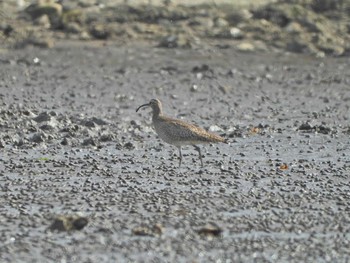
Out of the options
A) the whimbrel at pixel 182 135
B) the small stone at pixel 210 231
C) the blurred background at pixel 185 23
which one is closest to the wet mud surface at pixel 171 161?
the small stone at pixel 210 231

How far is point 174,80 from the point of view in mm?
27172

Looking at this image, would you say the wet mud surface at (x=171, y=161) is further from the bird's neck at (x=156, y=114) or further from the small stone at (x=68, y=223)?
the bird's neck at (x=156, y=114)

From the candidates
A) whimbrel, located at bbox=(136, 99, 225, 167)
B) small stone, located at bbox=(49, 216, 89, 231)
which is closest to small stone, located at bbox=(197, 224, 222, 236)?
small stone, located at bbox=(49, 216, 89, 231)

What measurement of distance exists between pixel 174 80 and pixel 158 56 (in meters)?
3.29

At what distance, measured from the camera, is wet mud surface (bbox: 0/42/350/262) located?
1236 centimetres

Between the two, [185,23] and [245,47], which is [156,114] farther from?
[185,23]

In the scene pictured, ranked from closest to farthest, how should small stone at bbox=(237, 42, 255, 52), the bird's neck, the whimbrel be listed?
the whimbrel → the bird's neck → small stone at bbox=(237, 42, 255, 52)

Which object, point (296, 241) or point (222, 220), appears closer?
point (296, 241)

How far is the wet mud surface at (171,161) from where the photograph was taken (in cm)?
1236

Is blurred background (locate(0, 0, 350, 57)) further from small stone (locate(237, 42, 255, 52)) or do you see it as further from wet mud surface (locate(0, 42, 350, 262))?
wet mud surface (locate(0, 42, 350, 262))

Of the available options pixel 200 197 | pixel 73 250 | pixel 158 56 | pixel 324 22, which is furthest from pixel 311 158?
pixel 324 22

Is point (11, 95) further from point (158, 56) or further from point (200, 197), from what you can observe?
point (200, 197)

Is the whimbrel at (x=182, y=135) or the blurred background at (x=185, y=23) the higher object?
the whimbrel at (x=182, y=135)

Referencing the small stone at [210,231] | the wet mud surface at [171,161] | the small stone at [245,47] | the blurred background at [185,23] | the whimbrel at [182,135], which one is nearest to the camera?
the wet mud surface at [171,161]
